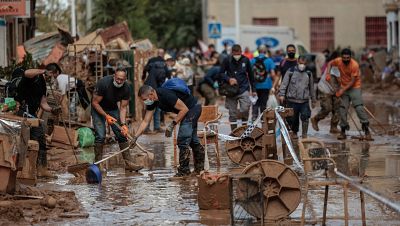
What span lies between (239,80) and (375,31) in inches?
1702

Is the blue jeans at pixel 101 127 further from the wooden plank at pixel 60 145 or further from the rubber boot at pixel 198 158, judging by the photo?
the wooden plank at pixel 60 145

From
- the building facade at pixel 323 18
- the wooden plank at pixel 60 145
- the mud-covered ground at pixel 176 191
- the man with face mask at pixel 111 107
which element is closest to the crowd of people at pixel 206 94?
the man with face mask at pixel 111 107

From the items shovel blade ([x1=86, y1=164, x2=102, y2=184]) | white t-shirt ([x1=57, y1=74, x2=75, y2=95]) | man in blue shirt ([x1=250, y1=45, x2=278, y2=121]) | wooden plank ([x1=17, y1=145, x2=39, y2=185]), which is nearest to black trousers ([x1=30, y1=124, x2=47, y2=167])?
wooden plank ([x1=17, y1=145, x2=39, y2=185])

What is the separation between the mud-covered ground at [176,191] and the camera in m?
12.0

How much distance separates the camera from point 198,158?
15.6 m

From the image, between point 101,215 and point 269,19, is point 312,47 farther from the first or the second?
point 101,215

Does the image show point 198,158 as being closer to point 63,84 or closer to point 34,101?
point 34,101

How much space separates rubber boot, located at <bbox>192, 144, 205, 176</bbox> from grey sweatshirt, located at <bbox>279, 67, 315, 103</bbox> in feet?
16.5

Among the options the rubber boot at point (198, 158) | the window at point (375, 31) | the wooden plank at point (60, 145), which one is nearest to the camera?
the rubber boot at point (198, 158)

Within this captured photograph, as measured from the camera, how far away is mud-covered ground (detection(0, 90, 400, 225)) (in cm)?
1201

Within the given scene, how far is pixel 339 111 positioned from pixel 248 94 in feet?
6.03

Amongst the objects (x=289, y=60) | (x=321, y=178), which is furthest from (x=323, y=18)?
(x=321, y=178)

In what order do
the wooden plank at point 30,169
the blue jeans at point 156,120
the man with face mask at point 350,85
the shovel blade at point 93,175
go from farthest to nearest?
the blue jeans at point 156,120
the man with face mask at point 350,85
the shovel blade at point 93,175
the wooden plank at point 30,169

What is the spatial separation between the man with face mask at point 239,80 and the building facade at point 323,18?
40650mm
